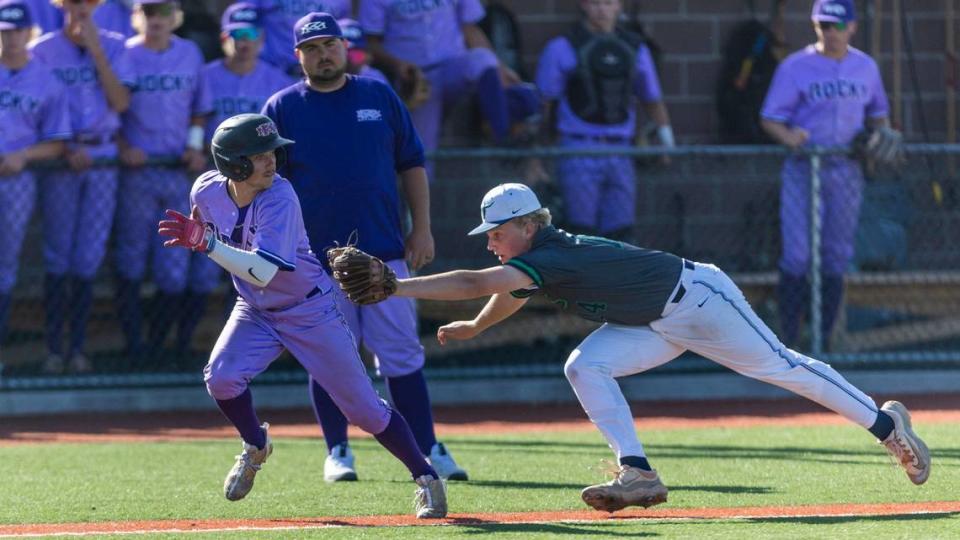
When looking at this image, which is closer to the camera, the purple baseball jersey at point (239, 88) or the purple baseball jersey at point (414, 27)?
the purple baseball jersey at point (239, 88)

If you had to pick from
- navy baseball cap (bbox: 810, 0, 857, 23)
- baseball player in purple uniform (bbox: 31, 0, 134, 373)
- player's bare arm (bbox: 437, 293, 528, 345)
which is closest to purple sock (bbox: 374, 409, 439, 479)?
player's bare arm (bbox: 437, 293, 528, 345)

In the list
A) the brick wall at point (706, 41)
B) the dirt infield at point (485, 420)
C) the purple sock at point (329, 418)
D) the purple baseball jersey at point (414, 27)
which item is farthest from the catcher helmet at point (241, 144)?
the brick wall at point (706, 41)

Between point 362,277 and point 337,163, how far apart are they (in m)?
1.65

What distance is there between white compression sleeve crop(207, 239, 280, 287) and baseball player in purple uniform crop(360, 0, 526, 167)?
4784 millimetres

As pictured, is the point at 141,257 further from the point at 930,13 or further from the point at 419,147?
the point at 930,13

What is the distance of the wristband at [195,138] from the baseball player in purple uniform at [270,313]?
12.4 ft

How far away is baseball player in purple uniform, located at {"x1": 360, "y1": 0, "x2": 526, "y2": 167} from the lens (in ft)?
35.0

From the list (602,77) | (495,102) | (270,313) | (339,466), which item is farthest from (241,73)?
(270,313)

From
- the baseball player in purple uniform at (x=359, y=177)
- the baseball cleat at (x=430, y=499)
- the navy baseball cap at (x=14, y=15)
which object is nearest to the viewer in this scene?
the baseball cleat at (x=430, y=499)

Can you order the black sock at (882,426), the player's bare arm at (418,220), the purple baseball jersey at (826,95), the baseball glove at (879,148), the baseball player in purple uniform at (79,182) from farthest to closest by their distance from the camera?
the purple baseball jersey at (826,95), the baseball glove at (879,148), the baseball player in purple uniform at (79,182), the player's bare arm at (418,220), the black sock at (882,426)

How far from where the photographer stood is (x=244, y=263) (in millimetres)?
5895

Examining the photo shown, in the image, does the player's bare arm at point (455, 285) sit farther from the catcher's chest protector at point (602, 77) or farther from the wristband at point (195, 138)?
the catcher's chest protector at point (602, 77)

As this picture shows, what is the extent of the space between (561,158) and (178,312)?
268cm

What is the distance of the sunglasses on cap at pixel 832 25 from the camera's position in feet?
34.3
